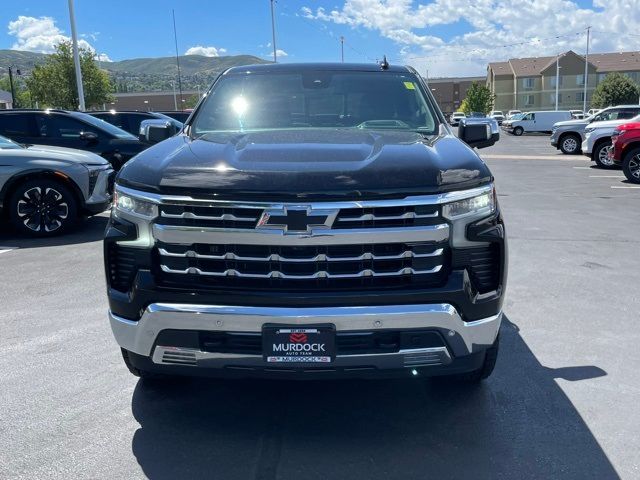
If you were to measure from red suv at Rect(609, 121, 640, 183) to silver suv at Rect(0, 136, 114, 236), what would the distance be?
36.0ft

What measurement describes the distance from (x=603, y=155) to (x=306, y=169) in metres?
17.1

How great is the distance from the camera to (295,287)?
2.70 meters

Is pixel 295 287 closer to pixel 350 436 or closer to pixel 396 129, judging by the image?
pixel 350 436

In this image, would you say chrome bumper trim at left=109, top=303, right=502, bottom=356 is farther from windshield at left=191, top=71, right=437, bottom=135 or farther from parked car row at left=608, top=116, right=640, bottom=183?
parked car row at left=608, top=116, right=640, bottom=183

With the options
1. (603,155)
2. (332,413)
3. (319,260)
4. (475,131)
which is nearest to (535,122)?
(603,155)

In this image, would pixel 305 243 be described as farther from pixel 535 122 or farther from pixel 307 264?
pixel 535 122

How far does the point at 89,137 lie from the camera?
10.5 metres

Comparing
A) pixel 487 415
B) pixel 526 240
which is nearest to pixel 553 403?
pixel 487 415

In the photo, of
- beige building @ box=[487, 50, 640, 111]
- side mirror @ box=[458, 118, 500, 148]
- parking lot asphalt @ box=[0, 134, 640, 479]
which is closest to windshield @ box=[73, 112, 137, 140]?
parking lot asphalt @ box=[0, 134, 640, 479]

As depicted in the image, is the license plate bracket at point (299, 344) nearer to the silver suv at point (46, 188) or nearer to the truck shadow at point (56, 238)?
the truck shadow at point (56, 238)

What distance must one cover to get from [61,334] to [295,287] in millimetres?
2559

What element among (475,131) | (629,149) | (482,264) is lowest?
(629,149)

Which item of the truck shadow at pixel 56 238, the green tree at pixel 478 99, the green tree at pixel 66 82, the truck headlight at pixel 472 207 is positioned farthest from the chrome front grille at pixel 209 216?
the green tree at pixel 478 99

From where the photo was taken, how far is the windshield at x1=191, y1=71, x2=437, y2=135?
4070 mm
